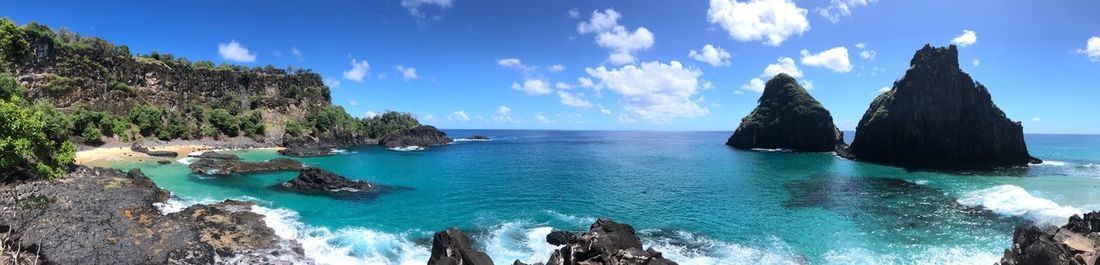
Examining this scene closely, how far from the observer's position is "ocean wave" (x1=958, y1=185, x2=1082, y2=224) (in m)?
37.7

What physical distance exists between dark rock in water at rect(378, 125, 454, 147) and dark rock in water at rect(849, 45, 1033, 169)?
104m

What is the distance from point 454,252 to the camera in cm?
2227

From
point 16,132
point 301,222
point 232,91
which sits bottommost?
point 301,222

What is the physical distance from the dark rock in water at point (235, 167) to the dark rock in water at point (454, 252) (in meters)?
47.4

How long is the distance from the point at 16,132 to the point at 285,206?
61.0 feet

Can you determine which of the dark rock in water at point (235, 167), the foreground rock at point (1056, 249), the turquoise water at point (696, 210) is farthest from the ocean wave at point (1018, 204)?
the dark rock in water at point (235, 167)

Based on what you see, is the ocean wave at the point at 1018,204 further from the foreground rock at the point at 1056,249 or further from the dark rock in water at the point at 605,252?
the dark rock in water at the point at 605,252

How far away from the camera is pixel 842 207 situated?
42531 millimetres

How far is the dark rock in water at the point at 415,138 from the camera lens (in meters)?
133

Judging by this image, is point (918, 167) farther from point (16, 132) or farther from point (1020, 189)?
point (16, 132)

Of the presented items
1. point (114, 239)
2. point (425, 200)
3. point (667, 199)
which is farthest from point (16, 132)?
point (667, 199)

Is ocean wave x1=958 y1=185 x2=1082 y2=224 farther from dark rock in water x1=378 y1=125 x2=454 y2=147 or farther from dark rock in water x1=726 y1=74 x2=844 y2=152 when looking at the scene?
dark rock in water x1=378 y1=125 x2=454 y2=147

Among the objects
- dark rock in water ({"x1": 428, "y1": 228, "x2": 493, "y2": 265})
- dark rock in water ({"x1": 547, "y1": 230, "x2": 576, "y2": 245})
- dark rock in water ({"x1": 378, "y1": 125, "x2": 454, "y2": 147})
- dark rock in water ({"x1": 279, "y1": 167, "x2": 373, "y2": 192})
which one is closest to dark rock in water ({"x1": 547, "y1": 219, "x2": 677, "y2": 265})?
dark rock in water ({"x1": 428, "y1": 228, "x2": 493, "y2": 265})

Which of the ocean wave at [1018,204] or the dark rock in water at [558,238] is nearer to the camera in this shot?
the dark rock in water at [558,238]
